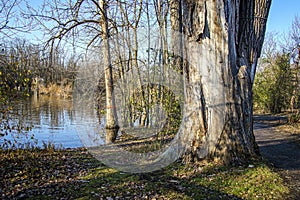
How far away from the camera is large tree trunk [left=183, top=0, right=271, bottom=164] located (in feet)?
15.0

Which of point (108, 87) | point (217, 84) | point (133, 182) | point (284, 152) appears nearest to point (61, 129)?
point (108, 87)

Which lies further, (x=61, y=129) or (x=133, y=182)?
(x=61, y=129)

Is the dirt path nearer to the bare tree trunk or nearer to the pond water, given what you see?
the bare tree trunk

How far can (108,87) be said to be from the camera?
852cm

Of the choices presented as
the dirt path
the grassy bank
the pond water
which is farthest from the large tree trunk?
the pond water

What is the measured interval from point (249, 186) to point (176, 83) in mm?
4424

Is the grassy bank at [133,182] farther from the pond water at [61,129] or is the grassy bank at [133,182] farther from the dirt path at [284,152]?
the pond water at [61,129]

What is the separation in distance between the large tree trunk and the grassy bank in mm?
432

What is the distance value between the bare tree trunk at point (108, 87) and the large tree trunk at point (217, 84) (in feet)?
13.5

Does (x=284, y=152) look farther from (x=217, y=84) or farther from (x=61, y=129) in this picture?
(x=61, y=129)

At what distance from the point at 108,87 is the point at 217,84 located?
15.7ft

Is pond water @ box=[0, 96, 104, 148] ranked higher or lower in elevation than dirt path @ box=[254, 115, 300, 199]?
higher

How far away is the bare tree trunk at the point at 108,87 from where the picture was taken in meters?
8.38

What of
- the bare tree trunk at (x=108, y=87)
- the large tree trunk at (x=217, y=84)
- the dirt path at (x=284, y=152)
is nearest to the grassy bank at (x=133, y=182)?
the dirt path at (x=284, y=152)
